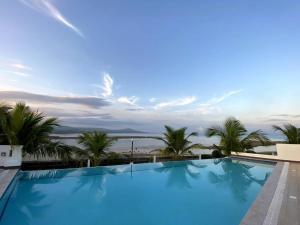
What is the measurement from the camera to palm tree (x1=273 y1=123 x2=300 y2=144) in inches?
509

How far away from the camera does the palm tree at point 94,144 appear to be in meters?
8.75

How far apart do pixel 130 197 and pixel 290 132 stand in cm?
1139

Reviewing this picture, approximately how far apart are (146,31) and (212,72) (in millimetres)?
4257

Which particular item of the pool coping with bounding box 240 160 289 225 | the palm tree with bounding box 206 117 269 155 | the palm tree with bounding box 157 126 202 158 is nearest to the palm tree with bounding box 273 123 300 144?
the palm tree with bounding box 206 117 269 155

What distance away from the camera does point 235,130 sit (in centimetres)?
1290

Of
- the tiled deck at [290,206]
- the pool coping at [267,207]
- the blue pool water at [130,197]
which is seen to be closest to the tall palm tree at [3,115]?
the blue pool water at [130,197]

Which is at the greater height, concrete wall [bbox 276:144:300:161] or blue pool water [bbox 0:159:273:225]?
concrete wall [bbox 276:144:300:161]

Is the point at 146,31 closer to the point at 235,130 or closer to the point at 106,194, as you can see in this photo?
the point at 235,130

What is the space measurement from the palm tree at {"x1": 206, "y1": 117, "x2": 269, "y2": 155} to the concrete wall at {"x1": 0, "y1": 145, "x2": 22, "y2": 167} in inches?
390

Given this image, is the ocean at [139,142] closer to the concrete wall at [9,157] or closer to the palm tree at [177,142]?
the palm tree at [177,142]

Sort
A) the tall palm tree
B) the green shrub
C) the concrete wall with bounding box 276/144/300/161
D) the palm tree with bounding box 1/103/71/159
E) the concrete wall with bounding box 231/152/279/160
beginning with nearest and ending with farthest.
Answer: the palm tree with bounding box 1/103/71/159 → the tall palm tree → the concrete wall with bounding box 276/144/300/161 → the concrete wall with bounding box 231/152/279/160 → the green shrub

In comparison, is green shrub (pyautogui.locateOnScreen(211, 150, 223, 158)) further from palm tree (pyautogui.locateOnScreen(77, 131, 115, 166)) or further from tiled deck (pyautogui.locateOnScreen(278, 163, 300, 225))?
tiled deck (pyautogui.locateOnScreen(278, 163, 300, 225))

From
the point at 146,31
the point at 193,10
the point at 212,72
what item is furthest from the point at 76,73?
the point at 212,72

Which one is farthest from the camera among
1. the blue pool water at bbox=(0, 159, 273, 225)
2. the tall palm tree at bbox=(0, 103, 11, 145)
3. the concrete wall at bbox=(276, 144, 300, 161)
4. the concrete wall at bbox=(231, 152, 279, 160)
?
the concrete wall at bbox=(231, 152, 279, 160)
